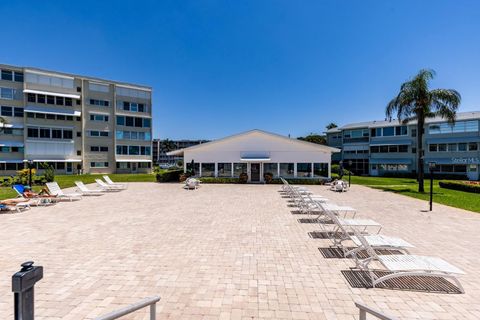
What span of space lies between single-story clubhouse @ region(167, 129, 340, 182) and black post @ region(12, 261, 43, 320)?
26263 millimetres

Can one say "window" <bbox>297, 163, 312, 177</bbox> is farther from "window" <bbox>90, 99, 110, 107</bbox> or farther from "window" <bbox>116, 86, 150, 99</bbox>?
"window" <bbox>90, 99, 110, 107</bbox>

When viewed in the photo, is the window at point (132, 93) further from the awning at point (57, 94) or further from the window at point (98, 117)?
the awning at point (57, 94)

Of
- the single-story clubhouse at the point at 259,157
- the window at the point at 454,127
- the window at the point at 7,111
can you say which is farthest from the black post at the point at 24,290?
the window at the point at 7,111

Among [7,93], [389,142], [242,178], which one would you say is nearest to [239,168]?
[242,178]

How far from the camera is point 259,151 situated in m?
29.8

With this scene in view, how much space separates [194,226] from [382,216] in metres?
8.80

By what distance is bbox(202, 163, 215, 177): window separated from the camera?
30.5 metres

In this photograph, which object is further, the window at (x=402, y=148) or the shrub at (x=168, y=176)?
the window at (x=402, y=148)

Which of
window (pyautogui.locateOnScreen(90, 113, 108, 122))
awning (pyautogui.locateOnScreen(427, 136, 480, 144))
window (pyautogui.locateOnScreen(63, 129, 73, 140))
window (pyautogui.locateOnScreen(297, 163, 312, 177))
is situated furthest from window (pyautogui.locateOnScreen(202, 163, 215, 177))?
awning (pyautogui.locateOnScreen(427, 136, 480, 144))

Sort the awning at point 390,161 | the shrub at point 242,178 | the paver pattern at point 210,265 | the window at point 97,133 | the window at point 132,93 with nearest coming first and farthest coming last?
the paver pattern at point 210,265, the shrub at point 242,178, the awning at point 390,161, the window at point 97,133, the window at point 132,93

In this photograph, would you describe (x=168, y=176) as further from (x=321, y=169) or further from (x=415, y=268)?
(x=415, y=268)

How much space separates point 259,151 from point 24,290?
91.1 feet

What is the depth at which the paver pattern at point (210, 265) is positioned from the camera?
14.4 ft

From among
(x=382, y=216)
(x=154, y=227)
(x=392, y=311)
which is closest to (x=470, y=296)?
(x=392, y=311)
